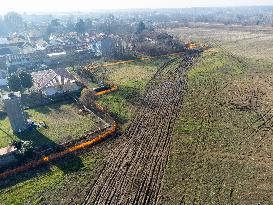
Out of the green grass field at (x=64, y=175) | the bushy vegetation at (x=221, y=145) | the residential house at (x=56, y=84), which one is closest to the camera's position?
the bushy vegetation at (x=221, y=145)

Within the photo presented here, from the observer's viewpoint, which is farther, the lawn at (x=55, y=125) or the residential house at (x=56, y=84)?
the residential house at (x=56, y=84)

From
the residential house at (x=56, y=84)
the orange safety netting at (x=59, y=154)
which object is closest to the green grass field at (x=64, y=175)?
the orange safety netting at (x=59, y=154)

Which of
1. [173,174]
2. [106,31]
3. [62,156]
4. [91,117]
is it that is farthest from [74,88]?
[106,31]

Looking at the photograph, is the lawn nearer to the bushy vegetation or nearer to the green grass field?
the green grass field

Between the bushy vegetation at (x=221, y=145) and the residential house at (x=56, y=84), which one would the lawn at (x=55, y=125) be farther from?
the bushy vegetation at (x=221, y=145)

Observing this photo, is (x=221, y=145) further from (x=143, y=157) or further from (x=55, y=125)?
(x=55, y=125)
